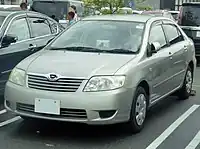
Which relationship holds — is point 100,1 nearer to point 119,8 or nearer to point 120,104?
point 119,8

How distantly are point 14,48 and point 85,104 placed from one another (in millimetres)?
2661

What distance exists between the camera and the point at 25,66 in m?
5.71

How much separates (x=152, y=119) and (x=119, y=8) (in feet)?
37.5

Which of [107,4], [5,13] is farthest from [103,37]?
[107,4]

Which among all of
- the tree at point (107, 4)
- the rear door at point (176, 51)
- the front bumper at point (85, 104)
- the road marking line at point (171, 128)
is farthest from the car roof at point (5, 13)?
the tree at point (107, 4)

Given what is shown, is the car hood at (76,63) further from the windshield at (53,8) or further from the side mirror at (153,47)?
the windshield at (53,8)

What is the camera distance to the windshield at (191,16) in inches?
512

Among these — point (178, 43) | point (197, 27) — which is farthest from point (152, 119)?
point (197, 27)

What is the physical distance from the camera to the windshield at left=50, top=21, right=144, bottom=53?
6.24 m

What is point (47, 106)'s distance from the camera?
529 centimetres

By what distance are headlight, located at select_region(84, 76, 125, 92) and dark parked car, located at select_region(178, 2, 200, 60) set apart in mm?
7996

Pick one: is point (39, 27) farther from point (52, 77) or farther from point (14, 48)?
point (52, 77)

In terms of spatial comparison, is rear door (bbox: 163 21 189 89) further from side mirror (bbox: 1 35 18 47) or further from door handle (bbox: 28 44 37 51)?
side mirror (bbox: 1 35 18 47)

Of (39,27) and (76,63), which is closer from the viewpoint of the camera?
(76,63)
